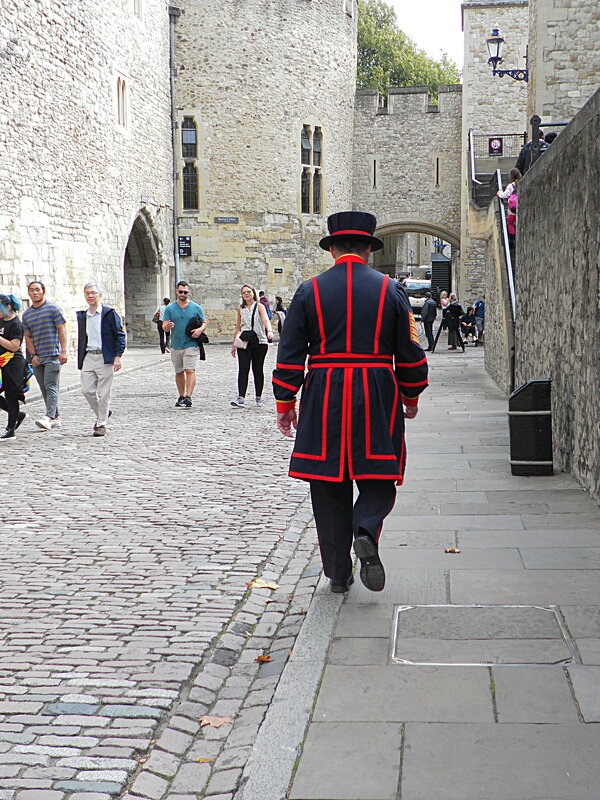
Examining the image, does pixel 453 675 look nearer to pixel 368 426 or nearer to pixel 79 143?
pixel 368 426

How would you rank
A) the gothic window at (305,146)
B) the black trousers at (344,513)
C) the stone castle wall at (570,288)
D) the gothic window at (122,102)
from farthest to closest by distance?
the gothic window at (305,146) < the gothic window at (122,102) < the stone castle wall at (570,288) < the black trousers at (344,513)

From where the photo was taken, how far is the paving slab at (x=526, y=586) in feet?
14.2

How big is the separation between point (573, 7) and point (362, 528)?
18.1 m

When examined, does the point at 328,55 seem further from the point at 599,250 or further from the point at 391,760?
the point at 391,760

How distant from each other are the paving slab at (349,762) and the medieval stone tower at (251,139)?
28.1 metres

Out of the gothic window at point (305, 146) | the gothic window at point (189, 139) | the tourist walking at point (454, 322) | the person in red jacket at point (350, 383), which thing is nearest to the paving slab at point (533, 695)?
the person in red jacket at point (350, 383)

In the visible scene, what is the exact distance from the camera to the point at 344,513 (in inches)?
175

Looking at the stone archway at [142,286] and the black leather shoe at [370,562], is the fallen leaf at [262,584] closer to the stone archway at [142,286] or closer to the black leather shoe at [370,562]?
the black leather shoe at [370,562]

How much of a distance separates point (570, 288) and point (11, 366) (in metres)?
6.14

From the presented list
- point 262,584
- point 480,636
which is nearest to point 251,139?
point 262,584

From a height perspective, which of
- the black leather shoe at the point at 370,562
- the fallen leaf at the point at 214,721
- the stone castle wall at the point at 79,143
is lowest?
the fallen leaf at the point at 214,721

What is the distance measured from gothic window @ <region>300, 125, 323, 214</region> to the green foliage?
21211 millimetres

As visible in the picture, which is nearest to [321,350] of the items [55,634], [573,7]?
[55,634]

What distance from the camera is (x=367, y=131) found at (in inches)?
1403
